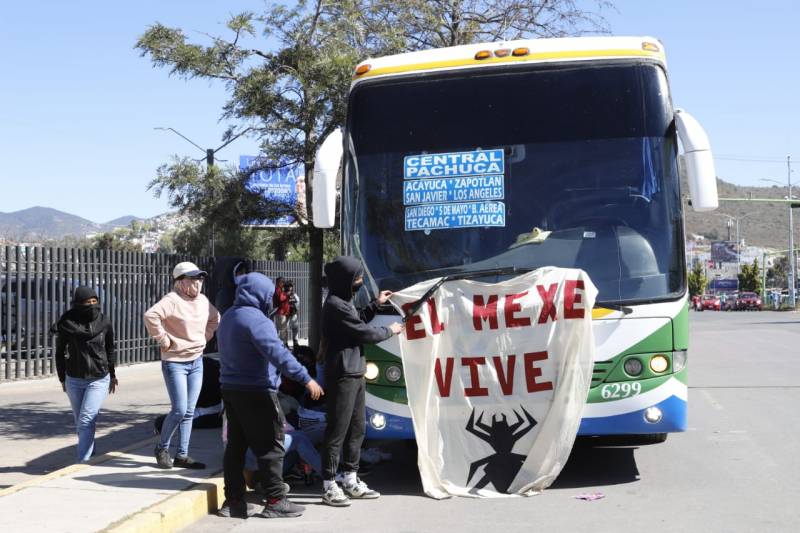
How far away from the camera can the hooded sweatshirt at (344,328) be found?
7.36m

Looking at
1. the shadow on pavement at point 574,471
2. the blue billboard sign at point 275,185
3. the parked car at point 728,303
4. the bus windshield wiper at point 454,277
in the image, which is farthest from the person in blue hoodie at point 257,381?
the parked car at point 728,303

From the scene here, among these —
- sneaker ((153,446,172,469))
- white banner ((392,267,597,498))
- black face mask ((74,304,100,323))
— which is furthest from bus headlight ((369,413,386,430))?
black face mask ((74,304,100,323))

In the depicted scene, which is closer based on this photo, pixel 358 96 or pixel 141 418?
pixel 358 96

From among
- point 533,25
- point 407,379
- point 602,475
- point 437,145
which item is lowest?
point 602,475

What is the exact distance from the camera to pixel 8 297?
56.0ft

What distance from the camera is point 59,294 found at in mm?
18453

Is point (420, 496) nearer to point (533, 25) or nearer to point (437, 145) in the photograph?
point (437, 145)

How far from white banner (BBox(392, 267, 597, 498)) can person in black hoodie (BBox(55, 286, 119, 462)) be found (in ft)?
9.22

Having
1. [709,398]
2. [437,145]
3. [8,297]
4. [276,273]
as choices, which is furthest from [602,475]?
[276,273]

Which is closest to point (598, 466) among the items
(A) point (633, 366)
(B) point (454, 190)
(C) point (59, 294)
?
(A) point (633, 366)

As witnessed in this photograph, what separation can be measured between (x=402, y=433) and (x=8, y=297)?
A: 1149cm

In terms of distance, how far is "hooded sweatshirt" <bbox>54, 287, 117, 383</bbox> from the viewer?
339 inches

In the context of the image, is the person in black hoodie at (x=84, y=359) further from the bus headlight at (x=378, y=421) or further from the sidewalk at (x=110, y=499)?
the bus headlight at (x=378, y=421)

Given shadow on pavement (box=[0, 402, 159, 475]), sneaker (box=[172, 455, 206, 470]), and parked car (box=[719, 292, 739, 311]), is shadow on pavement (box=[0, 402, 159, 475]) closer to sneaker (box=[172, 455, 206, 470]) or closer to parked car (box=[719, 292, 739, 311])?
sneaker (box=[172, 455, 206, 470])
